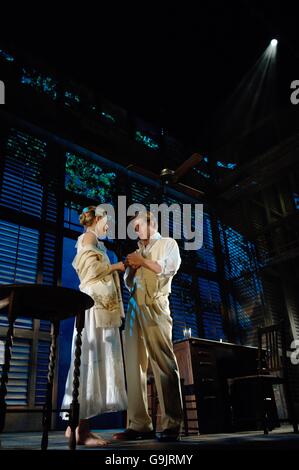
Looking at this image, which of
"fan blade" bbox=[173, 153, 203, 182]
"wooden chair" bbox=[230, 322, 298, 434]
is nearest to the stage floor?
"wooden chair" bbox=[230, 322, 298, 434]

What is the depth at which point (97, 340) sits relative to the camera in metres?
2.29

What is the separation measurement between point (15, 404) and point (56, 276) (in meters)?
1.56

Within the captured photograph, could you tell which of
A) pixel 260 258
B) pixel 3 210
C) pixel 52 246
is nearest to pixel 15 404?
pixel 52 246

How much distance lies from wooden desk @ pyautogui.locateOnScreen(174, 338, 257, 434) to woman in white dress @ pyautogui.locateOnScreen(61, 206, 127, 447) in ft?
5.74

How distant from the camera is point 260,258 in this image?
7.03 metres

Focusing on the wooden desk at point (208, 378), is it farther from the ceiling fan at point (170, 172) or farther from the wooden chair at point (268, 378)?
the ceiling fan at point (170, 172)

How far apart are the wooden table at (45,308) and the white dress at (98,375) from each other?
8.7 inches

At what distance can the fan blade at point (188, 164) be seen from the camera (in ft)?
15.1

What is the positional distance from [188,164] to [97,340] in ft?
10.2

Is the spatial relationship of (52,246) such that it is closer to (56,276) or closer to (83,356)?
(56,276)

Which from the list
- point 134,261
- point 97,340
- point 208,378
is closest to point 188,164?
point 134,261

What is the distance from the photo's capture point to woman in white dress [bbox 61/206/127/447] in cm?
213

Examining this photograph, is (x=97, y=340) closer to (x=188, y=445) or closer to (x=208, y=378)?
(x=188, y=445)

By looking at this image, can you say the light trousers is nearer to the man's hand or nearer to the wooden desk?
the man's hand
